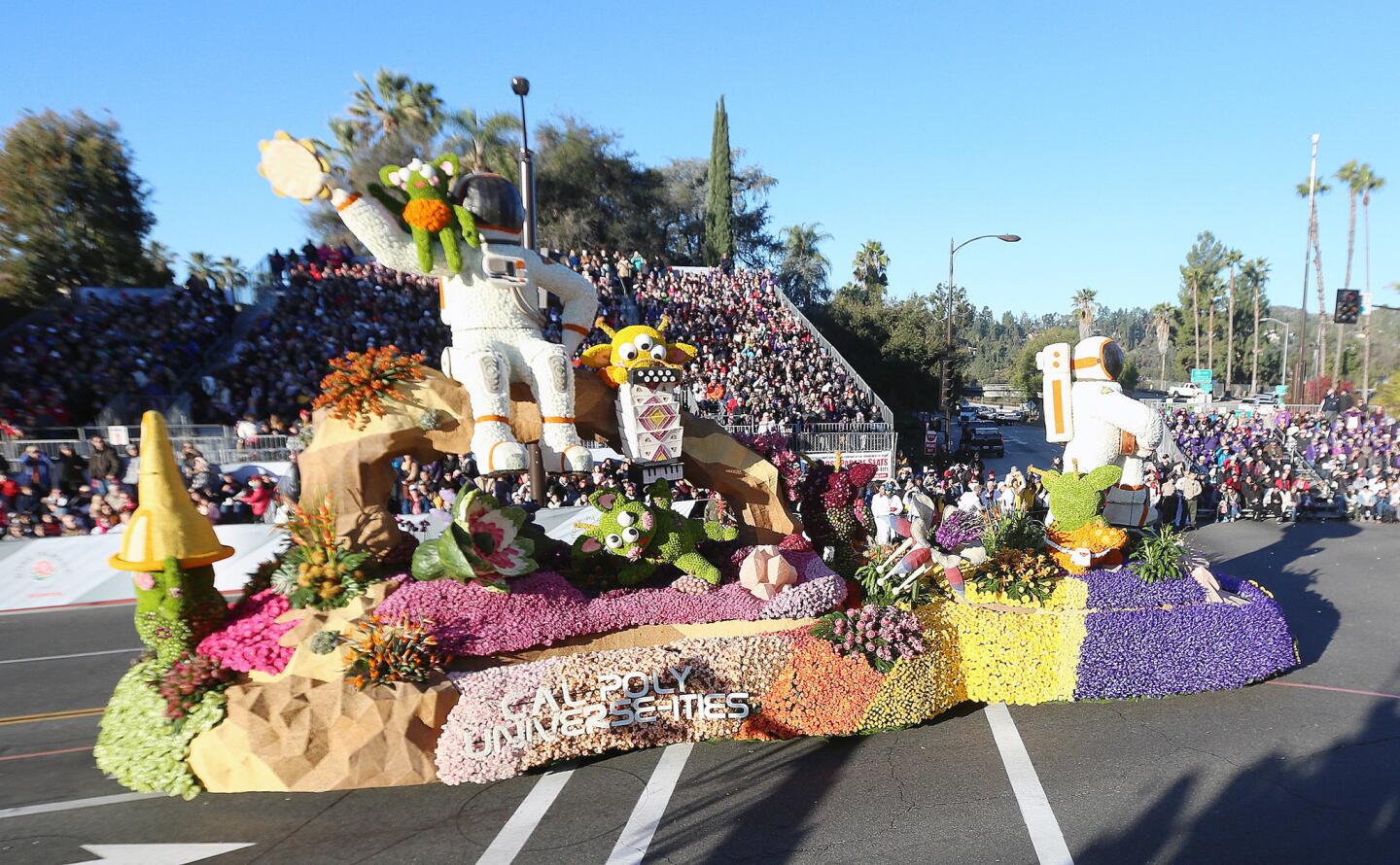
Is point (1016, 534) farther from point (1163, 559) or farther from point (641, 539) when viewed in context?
point (641, 539)

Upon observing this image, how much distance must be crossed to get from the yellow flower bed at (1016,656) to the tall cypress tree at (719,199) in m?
33.9

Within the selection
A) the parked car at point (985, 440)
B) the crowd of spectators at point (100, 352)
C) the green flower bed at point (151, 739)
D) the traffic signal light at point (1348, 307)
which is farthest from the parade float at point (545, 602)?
the traffic signal light at point (1348, 307)

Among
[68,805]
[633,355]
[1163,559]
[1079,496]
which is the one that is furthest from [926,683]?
[68,805]

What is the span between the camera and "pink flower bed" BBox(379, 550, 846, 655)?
6797mm

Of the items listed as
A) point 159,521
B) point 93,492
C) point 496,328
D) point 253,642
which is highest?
point 496,328

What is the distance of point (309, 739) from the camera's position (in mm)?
6184

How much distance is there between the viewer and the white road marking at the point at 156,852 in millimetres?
5484

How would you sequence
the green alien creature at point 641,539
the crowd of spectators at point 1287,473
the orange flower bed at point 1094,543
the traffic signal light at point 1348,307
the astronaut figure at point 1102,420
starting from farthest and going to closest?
the traffic signal light at point 1348,307
the crowd of spectators at point 1287,473
the astronaut figure at point 1102,420
the orange flower bed at point 1094,543
the green alien creature at point 641,539

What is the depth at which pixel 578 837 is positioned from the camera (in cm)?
571

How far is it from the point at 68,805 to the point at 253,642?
1968mm

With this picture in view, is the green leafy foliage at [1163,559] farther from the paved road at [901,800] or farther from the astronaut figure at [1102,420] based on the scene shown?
the paved road at [901,800]

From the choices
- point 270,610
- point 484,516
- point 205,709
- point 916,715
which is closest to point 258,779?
point 205,709

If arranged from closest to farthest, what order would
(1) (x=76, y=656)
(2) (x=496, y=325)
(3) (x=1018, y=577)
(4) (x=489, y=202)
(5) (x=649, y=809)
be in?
(5) (x=649, y=809) → (4) (x=489, y=202) → (2) (x=496, y=325) → (3) (x=1018, y=577) → (1) (x=76, y=656)

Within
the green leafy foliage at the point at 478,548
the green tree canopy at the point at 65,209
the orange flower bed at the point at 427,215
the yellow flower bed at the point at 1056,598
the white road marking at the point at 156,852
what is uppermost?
the green tree canopy at the point at 65,209
